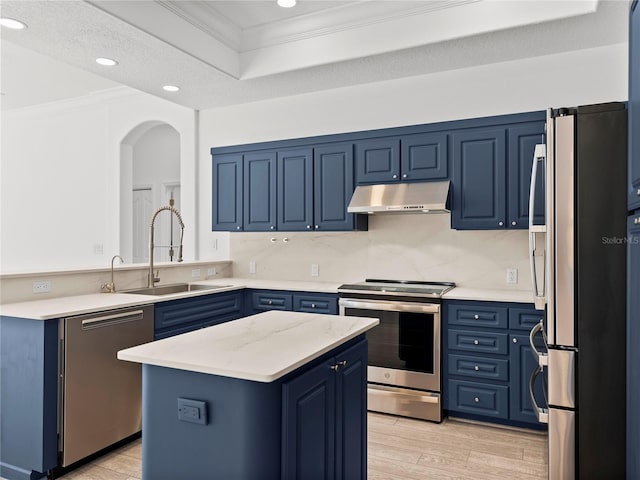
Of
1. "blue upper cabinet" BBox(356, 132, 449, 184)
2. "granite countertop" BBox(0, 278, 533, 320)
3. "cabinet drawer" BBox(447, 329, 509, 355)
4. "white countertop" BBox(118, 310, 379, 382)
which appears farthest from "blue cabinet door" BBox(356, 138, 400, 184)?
"white countertop" BBox(118, 310, 379, 382)

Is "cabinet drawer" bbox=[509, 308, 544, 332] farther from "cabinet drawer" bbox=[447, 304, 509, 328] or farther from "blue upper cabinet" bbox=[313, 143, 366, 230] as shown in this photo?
"blue upper cabinet" bbox=[313, 143, 366, 230]

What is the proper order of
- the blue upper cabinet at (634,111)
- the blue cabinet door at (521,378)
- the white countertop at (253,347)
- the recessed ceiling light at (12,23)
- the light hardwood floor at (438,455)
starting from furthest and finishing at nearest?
1. the blue cabinet door at (521,378)
2. the recessed ceiling light at (12,23)
3. the light hardwood floor at (438,455)
4. the blue upper cabinet at (634,111)
5. the white countertop at (253,347)

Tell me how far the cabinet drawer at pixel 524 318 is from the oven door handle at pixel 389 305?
51cm

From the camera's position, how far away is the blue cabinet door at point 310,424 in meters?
1.58

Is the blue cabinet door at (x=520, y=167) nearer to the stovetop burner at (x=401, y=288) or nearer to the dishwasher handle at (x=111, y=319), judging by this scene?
the stovetop burner at (x=401, y=288)

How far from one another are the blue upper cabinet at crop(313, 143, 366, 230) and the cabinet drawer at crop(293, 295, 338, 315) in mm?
650

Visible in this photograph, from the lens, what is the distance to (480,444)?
10.1 ft

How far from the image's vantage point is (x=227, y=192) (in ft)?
15.5

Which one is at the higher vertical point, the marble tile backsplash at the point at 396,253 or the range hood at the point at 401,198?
the range hood at the point at 401,198

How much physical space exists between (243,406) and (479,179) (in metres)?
2.74

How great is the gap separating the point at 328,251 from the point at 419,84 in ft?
5.76

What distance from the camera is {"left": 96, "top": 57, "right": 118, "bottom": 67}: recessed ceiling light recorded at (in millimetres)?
3665

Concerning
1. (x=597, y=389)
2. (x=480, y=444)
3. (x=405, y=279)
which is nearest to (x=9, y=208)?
(x=405, y=279)

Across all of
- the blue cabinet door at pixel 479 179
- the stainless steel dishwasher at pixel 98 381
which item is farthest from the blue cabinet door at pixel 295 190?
the stainless steel dishwasher at pixel 98 381
